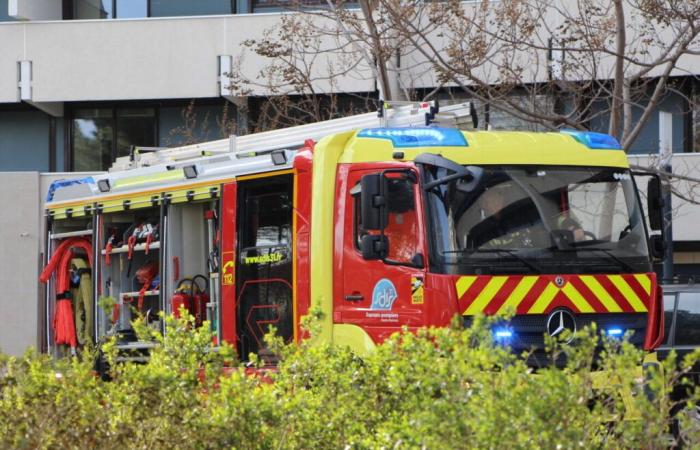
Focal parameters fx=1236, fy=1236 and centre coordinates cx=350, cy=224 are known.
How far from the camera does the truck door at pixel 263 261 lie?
11141 millimetres

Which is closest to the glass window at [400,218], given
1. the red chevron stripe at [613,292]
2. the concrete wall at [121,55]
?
the red chevron stripe at [613,292]

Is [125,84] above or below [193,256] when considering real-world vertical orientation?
above

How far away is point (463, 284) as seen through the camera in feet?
32.1

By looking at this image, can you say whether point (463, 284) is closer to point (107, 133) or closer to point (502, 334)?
point (502, 334)

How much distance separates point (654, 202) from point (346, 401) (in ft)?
18.5

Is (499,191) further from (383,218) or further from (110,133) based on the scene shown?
(110,133)

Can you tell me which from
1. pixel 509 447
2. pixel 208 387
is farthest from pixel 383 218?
pixel 509 447

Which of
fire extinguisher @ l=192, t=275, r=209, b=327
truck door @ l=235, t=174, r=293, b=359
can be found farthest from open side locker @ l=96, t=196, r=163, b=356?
truck door @ l=235, t=174, r=293, b=359

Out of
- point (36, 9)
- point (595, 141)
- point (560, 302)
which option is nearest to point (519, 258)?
point (560, 302)

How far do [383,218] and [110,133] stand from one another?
17.8 metres

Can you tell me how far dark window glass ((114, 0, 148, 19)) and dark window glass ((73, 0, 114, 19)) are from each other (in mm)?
219

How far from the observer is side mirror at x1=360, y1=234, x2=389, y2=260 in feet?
33.1

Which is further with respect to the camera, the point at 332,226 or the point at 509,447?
the point at 332,226

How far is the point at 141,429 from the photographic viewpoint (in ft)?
20.5
